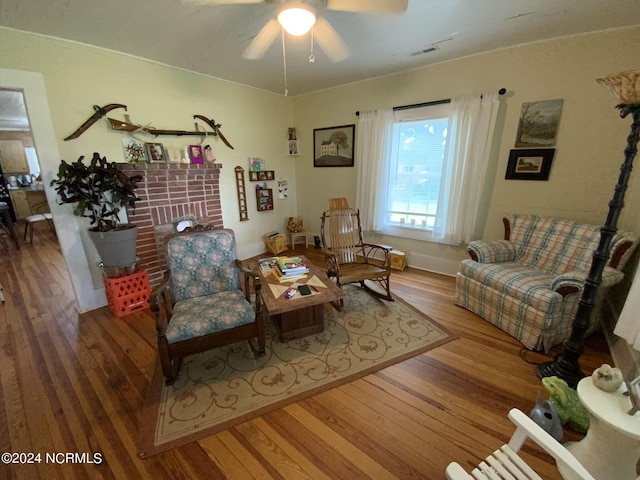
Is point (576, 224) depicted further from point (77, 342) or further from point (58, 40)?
point (58, 40)

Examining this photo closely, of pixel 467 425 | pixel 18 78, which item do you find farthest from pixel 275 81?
pixel 467 425

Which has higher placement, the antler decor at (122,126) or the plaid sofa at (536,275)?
the antler decor at (122,126)

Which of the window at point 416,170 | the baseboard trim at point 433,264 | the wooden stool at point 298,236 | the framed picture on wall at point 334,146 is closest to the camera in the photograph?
the window at point 416,170

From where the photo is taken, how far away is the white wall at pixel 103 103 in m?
2.21

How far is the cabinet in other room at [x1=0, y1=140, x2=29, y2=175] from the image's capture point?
6352 millimetres

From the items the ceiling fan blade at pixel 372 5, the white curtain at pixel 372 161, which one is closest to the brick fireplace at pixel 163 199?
the white curtain at pixel 372 161

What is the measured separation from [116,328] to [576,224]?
4.38 meters

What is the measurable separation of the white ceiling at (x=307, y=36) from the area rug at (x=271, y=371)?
7.93 feet

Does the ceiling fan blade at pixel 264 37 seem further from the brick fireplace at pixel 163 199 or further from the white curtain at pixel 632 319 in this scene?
the white curtain at pixel 632 319

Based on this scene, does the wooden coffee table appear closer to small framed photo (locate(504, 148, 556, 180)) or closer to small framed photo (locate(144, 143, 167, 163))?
small framed photo (locate(144, 143, 167, 163))

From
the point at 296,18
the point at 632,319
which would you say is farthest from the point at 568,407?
the point at 296,18

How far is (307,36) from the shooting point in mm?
2250

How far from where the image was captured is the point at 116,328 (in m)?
2.36

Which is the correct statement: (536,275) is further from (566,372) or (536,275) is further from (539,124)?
(539,124)
